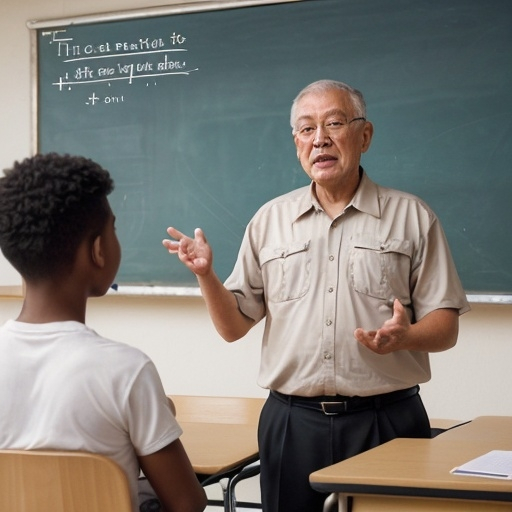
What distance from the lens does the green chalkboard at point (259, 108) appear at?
147 inches

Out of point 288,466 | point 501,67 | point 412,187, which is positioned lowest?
point 288,466

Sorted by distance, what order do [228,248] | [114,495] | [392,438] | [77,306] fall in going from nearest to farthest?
1. [114,495]
2. [77,306]
3. [392,438]
4. [228,248]

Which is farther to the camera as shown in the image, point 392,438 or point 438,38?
point 438,38

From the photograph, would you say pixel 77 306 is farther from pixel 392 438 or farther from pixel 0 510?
pixel 392 438

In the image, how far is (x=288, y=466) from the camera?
2621 millimetres

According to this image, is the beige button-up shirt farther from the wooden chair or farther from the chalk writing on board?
the chalk writing on board

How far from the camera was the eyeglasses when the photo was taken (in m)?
2.70

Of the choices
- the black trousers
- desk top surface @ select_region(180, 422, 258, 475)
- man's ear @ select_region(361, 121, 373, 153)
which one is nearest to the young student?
desk top surface @ select_region(180, 422, 258, 475)

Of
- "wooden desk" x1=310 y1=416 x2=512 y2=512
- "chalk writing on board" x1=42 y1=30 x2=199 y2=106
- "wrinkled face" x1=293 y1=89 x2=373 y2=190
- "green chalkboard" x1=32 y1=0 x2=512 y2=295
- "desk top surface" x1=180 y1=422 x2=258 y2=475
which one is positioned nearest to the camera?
"wooden desk" x1=310 y1=416 x2=512 y2=512

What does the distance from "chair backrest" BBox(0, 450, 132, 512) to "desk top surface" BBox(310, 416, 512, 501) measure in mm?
544

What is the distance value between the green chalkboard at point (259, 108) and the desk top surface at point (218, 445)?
1.28 metres

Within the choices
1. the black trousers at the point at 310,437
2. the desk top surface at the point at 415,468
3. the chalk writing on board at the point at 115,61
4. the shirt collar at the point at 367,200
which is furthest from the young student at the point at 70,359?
the chalk writing on board at the point at 115,61

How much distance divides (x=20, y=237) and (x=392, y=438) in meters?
1.34

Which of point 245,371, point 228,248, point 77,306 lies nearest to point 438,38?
point 228,248
